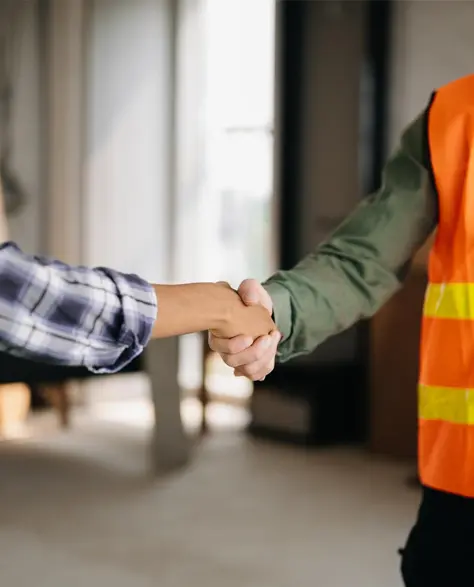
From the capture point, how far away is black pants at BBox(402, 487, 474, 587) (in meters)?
1.05

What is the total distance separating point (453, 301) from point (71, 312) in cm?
49

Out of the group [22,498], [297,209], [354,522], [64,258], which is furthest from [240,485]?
[64,258]

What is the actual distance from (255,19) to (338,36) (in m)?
0.70

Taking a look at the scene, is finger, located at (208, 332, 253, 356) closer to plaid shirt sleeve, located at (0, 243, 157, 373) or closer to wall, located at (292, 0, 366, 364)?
plaid shirt sleeve, located at (0, 243, 157, 373)

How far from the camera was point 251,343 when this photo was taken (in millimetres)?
1126

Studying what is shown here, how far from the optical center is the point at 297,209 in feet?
14.2

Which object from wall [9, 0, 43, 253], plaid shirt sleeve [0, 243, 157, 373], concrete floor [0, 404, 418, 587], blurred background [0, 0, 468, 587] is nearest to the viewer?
plaid shirt sleeve [0, 243, 157, 373]

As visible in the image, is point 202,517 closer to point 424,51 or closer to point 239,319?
point 239,319

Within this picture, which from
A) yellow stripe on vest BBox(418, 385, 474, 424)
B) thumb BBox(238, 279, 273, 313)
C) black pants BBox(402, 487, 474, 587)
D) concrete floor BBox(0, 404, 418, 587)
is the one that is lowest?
concrete floor BBox(0, 404, 418, 587)

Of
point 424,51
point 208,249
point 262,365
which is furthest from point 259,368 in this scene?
point 208,249

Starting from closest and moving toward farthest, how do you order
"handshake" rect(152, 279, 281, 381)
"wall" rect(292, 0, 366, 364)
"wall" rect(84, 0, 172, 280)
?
"handshake" rect(152, 279, 281, 381)
"wall" rect(292, 0, 366, 364)
"wall" rect(84, 0, 172, 280)

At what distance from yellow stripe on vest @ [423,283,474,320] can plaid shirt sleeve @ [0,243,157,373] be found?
15.2 inches

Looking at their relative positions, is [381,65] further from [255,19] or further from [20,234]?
[20,234]

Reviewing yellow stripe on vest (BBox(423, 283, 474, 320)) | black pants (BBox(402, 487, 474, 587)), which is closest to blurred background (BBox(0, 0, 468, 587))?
black pants (BBox(402, 487, 474, 587))
